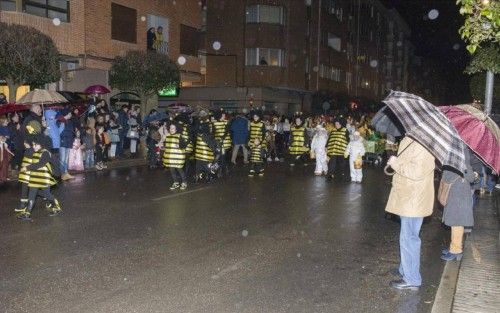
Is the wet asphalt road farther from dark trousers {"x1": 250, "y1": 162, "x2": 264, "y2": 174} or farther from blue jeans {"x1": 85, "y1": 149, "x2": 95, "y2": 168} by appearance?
blue jeans {"x1": 85, "y1": 149, "x2": 95, "y2": 168}

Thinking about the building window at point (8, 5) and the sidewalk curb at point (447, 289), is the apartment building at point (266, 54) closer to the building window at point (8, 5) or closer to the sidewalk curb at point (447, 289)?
the building window at point (8, 5)

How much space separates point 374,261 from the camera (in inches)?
276

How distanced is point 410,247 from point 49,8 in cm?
2002

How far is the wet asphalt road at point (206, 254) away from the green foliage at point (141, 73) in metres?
11.6

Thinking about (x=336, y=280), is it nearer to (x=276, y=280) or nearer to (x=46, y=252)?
(x=276, y=280)

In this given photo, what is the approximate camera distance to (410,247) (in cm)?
578

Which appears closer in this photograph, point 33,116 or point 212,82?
point 33,116

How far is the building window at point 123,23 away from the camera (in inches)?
984

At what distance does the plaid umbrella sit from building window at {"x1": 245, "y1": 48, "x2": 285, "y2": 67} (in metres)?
34.7

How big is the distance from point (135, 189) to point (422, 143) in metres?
8.55

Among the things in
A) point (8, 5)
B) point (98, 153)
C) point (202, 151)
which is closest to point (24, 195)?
point (202, 151)

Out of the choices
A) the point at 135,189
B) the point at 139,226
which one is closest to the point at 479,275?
the point at 139,226

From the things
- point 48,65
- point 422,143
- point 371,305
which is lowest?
point 371,305

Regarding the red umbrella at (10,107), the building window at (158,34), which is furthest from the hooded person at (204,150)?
the building window at (158,34)
